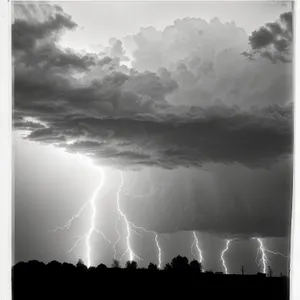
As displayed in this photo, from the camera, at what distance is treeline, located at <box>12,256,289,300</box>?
1931 millimetres

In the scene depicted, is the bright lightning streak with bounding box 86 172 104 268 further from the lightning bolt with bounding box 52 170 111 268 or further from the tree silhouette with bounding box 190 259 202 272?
the tree silhouette with bounding box 190 259 202 272

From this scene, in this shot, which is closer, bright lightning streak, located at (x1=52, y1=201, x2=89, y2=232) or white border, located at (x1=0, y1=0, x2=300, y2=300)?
white border, located at (x1=0, y1=0, x2=300, y2=300)

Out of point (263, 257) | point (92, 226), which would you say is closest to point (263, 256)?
point (263, 257)

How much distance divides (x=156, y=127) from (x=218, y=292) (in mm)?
850

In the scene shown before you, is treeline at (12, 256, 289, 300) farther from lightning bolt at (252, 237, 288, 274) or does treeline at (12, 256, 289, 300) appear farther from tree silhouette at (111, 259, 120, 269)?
lightning bolt at (252, 237, 288, 274)

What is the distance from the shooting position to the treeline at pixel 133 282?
1.93m

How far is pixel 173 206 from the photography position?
77.5 inches

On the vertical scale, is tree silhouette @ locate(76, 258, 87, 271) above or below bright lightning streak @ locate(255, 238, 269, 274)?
below

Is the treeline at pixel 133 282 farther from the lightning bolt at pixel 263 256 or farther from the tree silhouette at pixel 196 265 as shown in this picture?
the lightning bolt at pixel 263 256

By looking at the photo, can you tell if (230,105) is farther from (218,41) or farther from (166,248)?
(166,248)

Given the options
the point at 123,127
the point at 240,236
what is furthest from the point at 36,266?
the point at 240,236

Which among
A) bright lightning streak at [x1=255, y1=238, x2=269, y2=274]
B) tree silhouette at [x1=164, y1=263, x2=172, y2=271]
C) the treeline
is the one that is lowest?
the treeline
